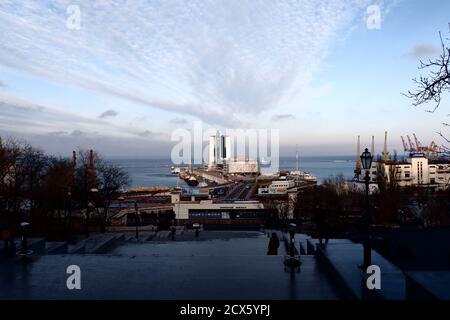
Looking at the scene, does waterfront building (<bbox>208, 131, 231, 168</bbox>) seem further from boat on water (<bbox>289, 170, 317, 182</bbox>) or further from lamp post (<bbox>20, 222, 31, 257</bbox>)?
lamp post (<bbox>20, 222, 31, 257</bbox>)

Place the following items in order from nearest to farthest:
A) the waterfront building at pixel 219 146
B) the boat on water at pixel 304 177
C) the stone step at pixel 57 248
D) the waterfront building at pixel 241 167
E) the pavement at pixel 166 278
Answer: the pavement at pixel 166 278 < the stone step at pixel 57 248 < the waterfront building at pixel 219 146 < the boat on water at pixel 304 177 < the waterfront building at pixel 241 167

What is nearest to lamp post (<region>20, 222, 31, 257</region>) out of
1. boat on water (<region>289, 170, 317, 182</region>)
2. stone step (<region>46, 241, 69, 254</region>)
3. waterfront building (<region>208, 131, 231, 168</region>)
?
stone step (<region>46, 241, 69, 254</region>)

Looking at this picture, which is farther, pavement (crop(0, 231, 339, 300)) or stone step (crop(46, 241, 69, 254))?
stone step (crop(46, 241, 69, 254))

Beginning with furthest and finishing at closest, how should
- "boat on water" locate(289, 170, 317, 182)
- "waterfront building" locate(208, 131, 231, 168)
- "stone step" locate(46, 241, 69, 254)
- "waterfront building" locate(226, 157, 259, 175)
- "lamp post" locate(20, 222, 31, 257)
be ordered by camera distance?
"waterfront building" locate(226, 157, 259, 175) → "boat on water" locate(289, 170, 317, 182) → "waterfront building" locate(208, 131, 231, 168) → "stone step" locate(46, 241, 69, 254) → "lamp post" locate(20, 222, 31, 257)

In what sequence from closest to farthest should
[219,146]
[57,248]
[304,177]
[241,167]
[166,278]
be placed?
1. [166,278]
2. [57,248]
3. [219,146]
4. [304,177]
5. [241,167]

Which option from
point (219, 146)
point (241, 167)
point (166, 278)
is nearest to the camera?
point (166, 278)

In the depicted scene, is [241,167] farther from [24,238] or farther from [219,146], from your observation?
[24,238]

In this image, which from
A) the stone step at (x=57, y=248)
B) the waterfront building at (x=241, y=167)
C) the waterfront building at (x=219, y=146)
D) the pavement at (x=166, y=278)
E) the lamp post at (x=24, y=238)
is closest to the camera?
the pavement at (x=166, y=278)

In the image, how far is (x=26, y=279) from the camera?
6.92 meters

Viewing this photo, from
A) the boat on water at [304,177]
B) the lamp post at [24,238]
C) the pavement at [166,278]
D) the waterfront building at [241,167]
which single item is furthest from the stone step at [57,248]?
the waterfront building at [241,167]

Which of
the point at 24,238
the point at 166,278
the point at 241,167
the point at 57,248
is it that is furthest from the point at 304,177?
the point at 166,278

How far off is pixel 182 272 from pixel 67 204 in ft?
47.5

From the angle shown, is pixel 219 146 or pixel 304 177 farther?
pixel 304 177

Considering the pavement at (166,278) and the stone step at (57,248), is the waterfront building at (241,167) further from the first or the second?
the pavement at (166,278)
